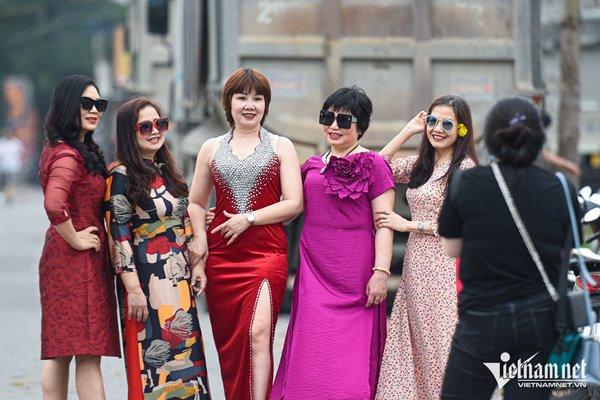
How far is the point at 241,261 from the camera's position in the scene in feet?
23.8

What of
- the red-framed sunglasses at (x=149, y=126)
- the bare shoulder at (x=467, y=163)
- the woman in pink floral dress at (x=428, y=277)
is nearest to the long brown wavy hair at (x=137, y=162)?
the red-framed sunglasses at (x=149, y=126)

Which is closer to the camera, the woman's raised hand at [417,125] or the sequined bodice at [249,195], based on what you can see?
the sequined bodice at [249,195]

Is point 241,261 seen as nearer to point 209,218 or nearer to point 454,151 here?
point 209,218

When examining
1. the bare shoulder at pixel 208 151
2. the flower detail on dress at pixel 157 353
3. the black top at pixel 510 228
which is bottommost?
the flower detail on dress at pixel 157 353

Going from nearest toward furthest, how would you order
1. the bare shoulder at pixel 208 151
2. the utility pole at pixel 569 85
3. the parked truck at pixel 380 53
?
1. the bare shoulder at pixel 208 151
2. the parked truck at pixel 380 53
3. the utility pole at pixel 569 85

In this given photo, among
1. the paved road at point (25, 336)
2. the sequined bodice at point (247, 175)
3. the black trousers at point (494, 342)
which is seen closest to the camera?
the black trousers at point (494, 342)

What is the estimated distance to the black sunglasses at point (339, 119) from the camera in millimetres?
7094

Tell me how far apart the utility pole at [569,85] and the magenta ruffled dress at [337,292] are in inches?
352

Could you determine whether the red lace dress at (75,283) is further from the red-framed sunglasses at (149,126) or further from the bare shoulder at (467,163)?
the bare shoulder at (467,163)

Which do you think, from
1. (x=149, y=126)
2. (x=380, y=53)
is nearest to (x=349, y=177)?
(x=149, y=126)

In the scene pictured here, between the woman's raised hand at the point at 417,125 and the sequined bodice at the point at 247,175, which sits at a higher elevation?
the woman's raised hand at the point at 417,125

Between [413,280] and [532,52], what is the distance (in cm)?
505

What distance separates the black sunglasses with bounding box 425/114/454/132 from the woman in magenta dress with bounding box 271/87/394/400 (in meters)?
0.30

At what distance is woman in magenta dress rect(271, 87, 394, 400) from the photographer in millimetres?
7031
